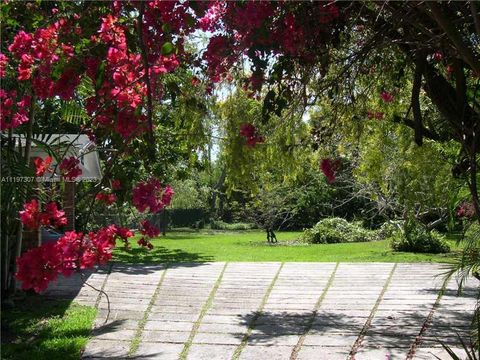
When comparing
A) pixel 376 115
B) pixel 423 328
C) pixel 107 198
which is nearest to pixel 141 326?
pixel 107 198

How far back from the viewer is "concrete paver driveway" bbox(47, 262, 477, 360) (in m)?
5.89

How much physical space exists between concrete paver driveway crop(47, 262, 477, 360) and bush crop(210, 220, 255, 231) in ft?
66.3

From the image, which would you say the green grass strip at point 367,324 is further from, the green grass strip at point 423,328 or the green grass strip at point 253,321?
the green grass strip at point 253,321

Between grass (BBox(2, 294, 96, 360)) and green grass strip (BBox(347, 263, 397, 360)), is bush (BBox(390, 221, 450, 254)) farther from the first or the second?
grass (BBox(2, 294, 96, 360))

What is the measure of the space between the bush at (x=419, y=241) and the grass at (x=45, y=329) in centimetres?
830

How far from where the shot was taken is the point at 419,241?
1372 centimetres

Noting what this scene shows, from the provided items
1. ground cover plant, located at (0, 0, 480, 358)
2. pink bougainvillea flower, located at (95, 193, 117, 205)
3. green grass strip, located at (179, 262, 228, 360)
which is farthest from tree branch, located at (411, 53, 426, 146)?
green grass strip, located at (179, 262, 228, 360)

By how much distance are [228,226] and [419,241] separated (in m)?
19.0

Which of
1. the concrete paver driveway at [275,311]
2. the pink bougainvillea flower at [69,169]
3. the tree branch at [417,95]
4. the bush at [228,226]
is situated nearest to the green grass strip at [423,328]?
the concrete paver driveway at [275,311]

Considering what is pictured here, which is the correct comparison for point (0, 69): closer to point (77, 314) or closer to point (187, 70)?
point (187, 70)

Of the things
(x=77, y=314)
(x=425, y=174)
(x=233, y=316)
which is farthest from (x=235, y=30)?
(x=425, y=174)

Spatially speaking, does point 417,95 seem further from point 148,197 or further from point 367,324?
point 367,324

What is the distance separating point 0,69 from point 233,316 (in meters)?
4.14

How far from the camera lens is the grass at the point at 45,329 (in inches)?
232
